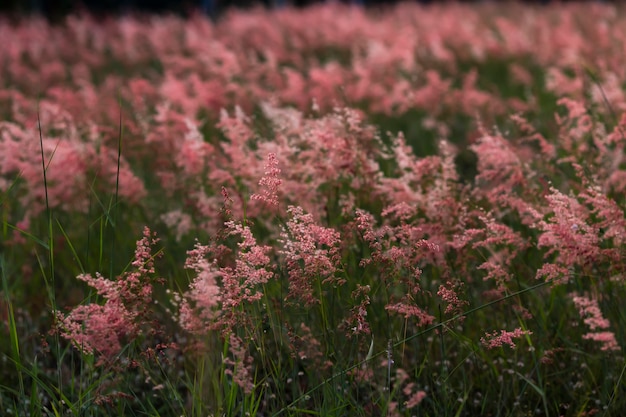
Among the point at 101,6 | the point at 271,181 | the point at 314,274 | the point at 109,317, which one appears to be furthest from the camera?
the point at 101,6

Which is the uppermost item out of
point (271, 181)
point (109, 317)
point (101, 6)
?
point (101, 6)

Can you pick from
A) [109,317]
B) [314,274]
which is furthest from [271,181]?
[109,317]

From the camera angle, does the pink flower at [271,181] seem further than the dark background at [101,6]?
No

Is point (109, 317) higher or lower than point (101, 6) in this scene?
lower

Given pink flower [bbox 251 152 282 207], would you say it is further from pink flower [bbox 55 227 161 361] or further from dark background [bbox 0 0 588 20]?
dark background [bbox 0 0 588 20]

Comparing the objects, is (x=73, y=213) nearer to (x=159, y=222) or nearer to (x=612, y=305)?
(x=159, y=222)

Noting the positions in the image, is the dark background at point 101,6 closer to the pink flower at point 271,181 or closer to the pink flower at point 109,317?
the pink flower at point 271,181

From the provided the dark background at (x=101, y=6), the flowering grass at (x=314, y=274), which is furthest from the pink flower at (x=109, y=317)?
the dark background at (x=101, y=6)

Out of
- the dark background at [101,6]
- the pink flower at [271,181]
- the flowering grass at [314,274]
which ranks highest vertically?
the dark background at [101,6]

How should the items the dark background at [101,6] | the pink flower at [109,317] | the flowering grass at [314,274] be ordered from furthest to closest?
1. the dark background at [101,6]
2. the flowering grass at [314,274]
3. the pink flower at [109,317]

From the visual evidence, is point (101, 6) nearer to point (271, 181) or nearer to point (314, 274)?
point (271, 181)

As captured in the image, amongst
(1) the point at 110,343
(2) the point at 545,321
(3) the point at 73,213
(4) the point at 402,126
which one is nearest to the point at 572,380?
(2) the point at 545,321

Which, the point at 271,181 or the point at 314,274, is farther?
the point at 271,181

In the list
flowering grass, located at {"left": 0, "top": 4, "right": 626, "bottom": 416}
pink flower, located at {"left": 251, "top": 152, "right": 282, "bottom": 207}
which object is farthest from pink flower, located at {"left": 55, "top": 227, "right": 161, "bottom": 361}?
pink flower, located at {"left": 251, "top": 152, "right": 282, "bottom": 207}
